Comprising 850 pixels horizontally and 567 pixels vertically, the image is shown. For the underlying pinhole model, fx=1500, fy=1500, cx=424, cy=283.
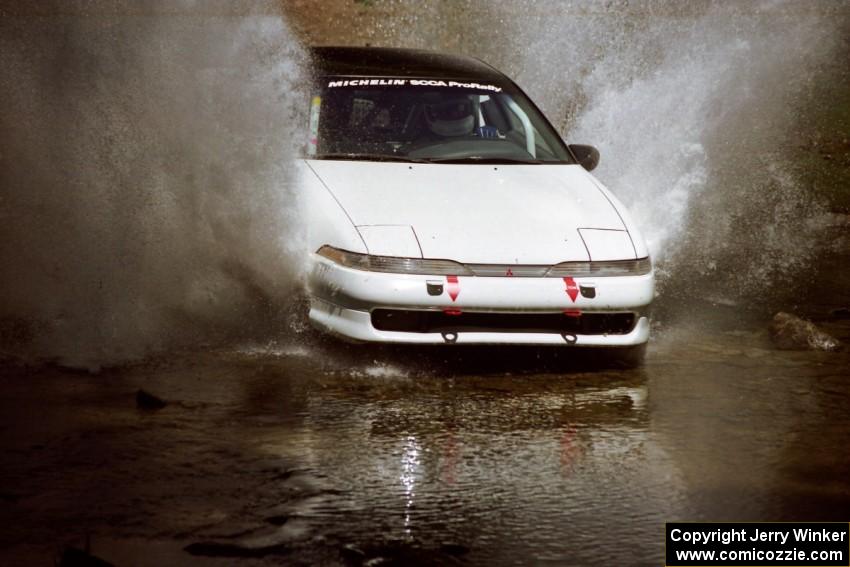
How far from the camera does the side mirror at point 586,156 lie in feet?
29.3

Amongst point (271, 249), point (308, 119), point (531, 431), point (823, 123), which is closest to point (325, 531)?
point (531, 431)

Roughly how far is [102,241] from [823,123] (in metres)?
12.3

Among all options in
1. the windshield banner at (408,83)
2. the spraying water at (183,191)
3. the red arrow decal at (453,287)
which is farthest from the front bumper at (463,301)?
the windshield banner at (408,83)

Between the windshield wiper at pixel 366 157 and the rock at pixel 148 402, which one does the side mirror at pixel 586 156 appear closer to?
the windshield wiper at pixel 366 157

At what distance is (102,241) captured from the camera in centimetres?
870

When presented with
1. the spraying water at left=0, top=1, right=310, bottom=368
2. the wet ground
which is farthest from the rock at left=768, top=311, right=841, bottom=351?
the spraying water at left=0, top=1, right=310, bottom=368

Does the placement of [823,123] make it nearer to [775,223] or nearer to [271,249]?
[775,223]

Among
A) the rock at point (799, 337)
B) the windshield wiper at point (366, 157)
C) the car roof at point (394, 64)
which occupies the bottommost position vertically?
the rock at point (799, 337)

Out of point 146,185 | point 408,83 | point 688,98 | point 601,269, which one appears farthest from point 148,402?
point 688,98

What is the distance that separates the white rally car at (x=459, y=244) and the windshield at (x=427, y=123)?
1 centimetres

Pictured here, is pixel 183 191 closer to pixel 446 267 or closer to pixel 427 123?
pixel 427 123

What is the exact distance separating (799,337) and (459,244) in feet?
7.28

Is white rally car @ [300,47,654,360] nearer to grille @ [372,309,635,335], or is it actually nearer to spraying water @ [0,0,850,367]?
grille @ [372,309,635,335]

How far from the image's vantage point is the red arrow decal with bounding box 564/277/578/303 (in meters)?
7.23
